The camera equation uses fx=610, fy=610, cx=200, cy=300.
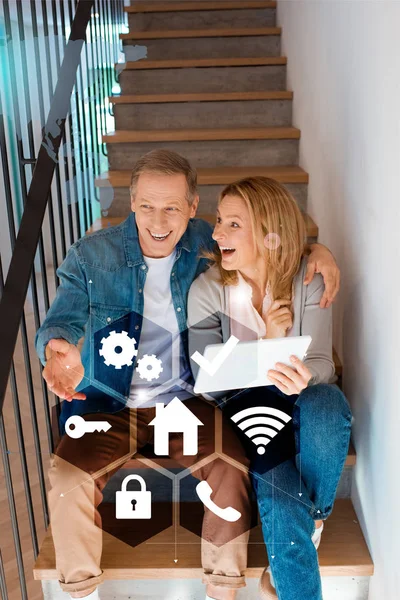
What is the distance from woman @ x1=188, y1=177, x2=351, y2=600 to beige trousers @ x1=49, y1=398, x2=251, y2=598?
0.19 ft

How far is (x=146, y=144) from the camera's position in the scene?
247 centimetres

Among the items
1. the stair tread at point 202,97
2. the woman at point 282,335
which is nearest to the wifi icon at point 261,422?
the woman at point 282,335

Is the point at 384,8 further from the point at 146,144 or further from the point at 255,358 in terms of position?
the point at 146,144

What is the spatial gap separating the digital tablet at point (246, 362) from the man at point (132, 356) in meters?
0.10

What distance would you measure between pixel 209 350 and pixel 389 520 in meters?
0.51

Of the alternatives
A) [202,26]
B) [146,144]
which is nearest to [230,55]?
[202,26]

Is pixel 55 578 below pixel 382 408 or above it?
below

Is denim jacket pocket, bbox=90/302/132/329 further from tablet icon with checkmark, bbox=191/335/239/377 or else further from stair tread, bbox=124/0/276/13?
stair tread, bbox=124/0/276/13

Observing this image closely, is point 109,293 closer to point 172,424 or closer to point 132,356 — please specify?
point 132,356

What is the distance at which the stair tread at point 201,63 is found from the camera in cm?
272

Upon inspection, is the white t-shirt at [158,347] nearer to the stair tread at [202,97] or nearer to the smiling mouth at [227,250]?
the smiling mouth at [227,250]

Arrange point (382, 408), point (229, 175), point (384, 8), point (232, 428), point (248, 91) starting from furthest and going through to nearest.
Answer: point (248, 91) → point (229, 175) → point (232, 428) → point (382, 408) → point (384, 8)

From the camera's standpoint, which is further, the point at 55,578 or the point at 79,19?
the point at 79,19

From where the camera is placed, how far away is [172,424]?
144 cm
